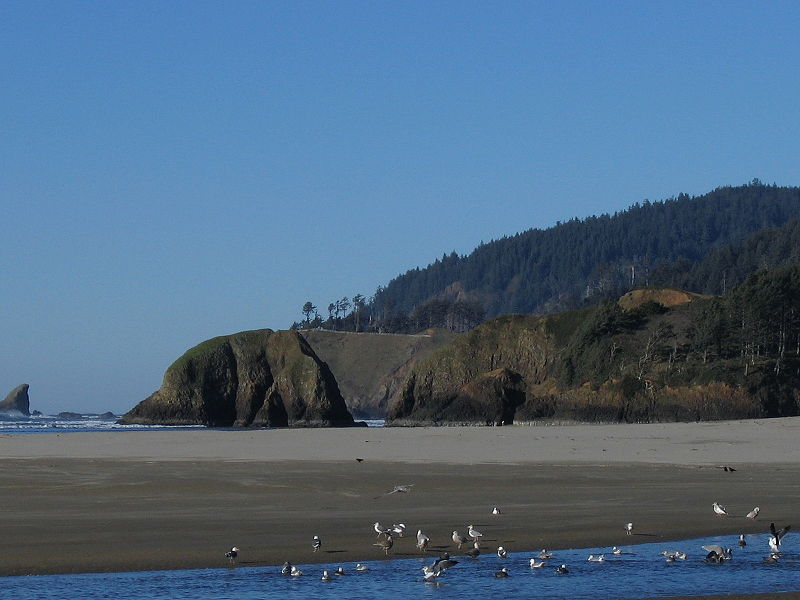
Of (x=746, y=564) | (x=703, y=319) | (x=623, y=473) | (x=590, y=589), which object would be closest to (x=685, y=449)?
(x=623, y=473)

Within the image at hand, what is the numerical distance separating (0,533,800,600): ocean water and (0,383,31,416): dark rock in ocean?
148 meters

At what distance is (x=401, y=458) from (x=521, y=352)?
58352mm

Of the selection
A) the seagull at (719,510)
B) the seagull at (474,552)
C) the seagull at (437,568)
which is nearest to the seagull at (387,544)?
the seagull at (474,552)

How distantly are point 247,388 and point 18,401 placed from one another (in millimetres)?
73905

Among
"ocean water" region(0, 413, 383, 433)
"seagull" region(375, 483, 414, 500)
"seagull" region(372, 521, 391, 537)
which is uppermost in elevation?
"ocean water" region(0, 413, 383, 433)

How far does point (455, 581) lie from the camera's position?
44.9 ft

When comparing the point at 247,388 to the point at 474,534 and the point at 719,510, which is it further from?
the point at 474,534

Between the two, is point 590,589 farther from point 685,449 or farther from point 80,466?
point 685,449

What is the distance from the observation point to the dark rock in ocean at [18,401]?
15400 cm

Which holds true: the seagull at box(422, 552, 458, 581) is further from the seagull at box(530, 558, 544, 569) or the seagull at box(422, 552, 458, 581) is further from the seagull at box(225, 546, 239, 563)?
the seagull at box(225, 546, 239, 563)

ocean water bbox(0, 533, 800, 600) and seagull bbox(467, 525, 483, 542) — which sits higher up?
seagull bbox(467, 525, 483, 542)

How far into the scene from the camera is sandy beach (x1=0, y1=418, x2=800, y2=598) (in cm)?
1553

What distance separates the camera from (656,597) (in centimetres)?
1271

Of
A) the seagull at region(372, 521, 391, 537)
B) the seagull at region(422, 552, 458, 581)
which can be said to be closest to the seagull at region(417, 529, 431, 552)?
the seagull at region(372, 521, 391, 537)
